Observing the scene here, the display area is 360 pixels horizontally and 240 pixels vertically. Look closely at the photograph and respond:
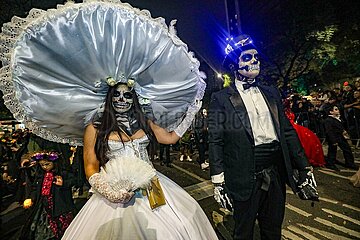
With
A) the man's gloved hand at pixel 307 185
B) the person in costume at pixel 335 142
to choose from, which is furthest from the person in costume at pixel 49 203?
the person in costume at pixel 335 142

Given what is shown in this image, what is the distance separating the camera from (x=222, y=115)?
8.70 feet

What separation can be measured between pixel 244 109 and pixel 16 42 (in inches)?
75.1

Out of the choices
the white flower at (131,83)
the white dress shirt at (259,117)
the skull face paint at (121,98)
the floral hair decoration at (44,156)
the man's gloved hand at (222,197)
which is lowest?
the man's gloved hand at (222,197)

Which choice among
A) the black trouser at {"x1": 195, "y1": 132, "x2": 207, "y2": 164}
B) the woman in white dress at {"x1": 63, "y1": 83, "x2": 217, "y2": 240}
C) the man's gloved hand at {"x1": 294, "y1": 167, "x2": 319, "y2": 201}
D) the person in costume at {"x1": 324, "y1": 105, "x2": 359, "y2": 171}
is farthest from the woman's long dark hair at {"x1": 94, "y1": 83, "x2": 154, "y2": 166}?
the black trouser at {"x1": 195, "y1": 132, "x2": 207, "y2": 164}

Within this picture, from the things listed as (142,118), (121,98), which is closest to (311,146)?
(142,118)

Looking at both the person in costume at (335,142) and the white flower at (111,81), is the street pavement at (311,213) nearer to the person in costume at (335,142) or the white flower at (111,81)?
the person in costume at (335,142)

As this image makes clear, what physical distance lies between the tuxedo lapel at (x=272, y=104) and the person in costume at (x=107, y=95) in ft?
2.27

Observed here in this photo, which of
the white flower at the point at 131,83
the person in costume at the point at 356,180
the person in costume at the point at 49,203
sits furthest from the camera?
the person in costume at the point at 356,180

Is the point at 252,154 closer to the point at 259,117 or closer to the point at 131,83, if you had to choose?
the point at 259,117

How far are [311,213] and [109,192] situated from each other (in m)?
3.49

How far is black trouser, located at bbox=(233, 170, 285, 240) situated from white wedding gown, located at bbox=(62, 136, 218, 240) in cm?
38

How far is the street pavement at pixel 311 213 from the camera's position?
365cm

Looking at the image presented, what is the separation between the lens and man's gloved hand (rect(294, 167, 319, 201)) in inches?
103

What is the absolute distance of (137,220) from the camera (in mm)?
2033
